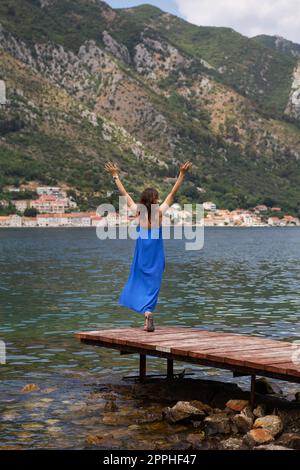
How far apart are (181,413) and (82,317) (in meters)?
20.3

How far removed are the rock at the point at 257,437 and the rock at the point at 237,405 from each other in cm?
185

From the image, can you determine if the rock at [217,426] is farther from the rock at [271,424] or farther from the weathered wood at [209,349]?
the weathered wood at [209,349]

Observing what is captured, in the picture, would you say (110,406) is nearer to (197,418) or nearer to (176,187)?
(197,418)

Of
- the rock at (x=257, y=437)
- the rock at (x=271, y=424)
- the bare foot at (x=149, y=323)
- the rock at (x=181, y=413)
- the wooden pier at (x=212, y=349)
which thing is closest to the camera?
the rock at (x=257, y=437)

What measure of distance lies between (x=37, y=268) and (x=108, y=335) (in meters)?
58.0

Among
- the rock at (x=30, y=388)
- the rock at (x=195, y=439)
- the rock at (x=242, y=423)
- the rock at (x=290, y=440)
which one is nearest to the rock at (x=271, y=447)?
the rock at (x=290, y=440)

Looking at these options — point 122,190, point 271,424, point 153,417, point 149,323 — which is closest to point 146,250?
point 122,190

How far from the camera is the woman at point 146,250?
57.0 ft

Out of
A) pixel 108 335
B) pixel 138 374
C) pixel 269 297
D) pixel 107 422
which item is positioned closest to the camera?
pixel 107 422

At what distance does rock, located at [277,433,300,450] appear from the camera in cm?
1348

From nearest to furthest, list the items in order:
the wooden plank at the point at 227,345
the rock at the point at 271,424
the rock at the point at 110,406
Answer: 1. the rock at the point at 271,424
2. the wooden plank at the point at 227,345
3. the rock at the point at 110,406

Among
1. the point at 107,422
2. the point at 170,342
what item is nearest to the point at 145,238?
the point at 170,342
